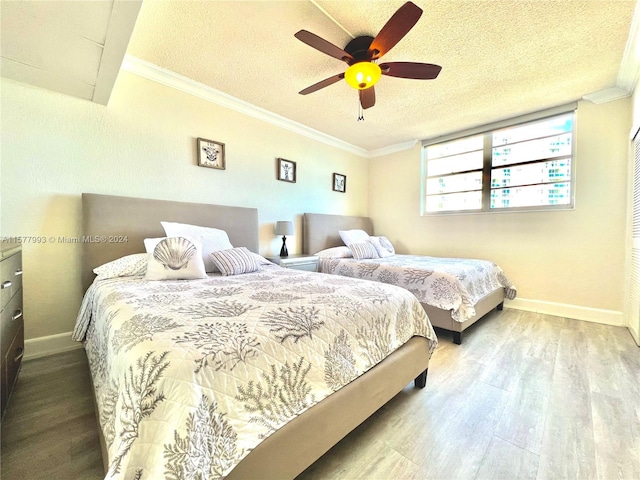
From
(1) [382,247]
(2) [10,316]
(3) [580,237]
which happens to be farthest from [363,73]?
(3) [580,237]

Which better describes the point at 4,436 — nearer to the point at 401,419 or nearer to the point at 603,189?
the point at 401,419

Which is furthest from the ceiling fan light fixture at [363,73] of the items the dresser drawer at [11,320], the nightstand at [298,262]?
the dresser drawer at [11,320]

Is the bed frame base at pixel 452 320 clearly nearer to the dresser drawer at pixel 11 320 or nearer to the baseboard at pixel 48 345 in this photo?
the dresser drawer at pixel 11 320

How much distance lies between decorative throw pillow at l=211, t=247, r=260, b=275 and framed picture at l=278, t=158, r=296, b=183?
5.09 ft

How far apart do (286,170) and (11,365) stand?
2.98 m

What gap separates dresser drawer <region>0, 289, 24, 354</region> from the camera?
1.27 m

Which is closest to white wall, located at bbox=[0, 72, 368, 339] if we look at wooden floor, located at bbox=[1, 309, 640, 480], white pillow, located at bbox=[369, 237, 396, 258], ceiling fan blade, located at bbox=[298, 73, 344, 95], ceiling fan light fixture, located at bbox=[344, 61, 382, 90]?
wooden floor, located at bbox=[1, 309, 640, 480]

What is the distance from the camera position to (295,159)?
12.1 feet

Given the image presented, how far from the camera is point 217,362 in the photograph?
765 millimetres

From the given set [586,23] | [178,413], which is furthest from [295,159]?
[178,413]

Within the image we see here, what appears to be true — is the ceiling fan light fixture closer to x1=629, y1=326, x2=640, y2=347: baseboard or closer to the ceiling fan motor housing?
the ceiling fan motor housing

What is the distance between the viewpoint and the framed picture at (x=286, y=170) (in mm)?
3475

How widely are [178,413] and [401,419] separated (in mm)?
1225

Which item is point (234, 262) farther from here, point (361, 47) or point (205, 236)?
point (361, 47)
